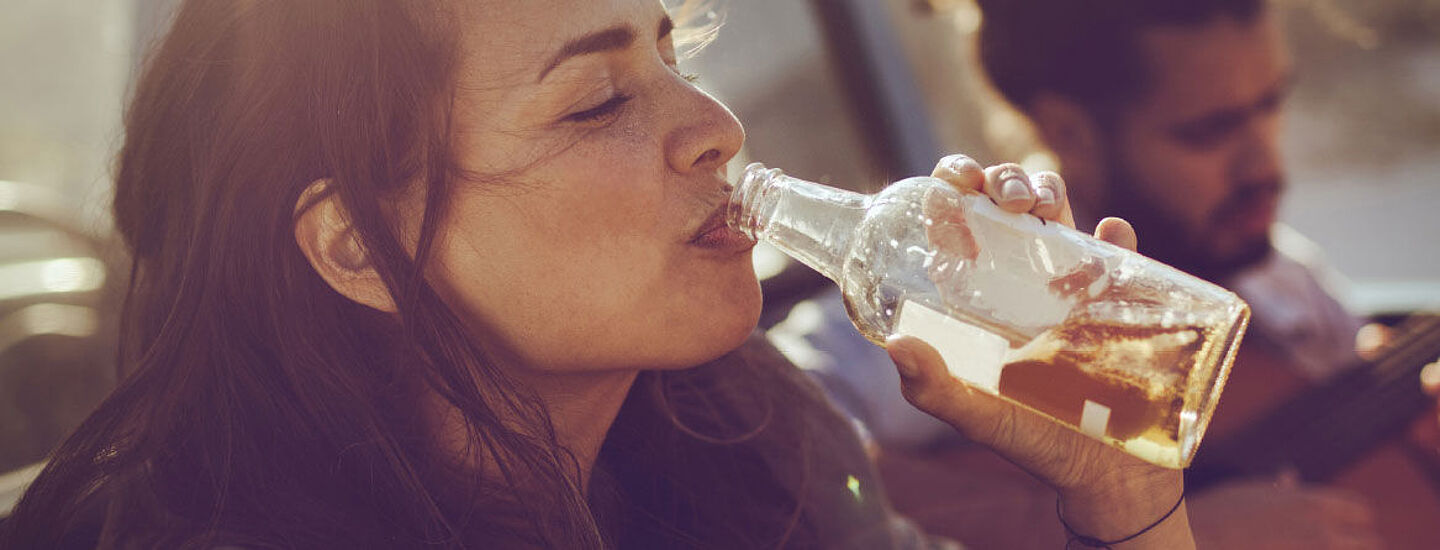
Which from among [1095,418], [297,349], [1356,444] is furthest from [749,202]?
[1356,444]

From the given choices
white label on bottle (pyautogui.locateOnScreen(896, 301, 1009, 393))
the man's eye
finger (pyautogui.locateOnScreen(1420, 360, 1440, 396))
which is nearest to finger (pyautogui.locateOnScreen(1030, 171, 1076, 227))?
white label on bottle (pyautogui.locateOnScreen(896, 301, 1009, 393))

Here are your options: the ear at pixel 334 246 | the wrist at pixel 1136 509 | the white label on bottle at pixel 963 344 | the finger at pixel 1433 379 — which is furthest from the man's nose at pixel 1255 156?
the ear at pixel 334 246

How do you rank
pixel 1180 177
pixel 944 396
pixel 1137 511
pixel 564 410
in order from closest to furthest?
pixel 944 396
pixel 1137 511
pixel 564 410
pixel 1180 177

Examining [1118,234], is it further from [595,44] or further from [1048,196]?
[595,44]

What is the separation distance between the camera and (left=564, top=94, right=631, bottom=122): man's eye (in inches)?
Answer: 57.4

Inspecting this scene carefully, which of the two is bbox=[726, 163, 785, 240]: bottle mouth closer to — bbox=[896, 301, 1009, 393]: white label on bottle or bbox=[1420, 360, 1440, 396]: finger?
bbox=[896, 301, 1009, 393]: white label on bottle

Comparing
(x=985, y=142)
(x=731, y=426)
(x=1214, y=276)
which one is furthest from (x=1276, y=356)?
→ (x=731, y=426)

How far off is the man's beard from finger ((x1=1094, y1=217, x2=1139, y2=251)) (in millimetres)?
1685

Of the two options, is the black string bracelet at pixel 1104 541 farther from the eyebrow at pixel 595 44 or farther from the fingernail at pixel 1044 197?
the eyebrow at pixel 595 44

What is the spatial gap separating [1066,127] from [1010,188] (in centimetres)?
201

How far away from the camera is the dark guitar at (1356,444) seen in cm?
261

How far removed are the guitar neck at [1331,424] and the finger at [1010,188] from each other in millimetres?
1577

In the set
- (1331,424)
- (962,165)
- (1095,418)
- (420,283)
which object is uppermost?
(420,283)

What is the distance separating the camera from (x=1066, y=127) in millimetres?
3248
